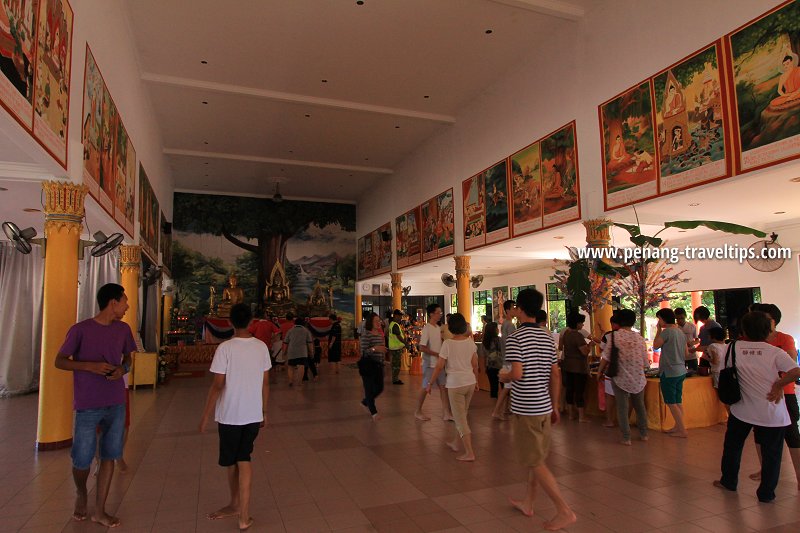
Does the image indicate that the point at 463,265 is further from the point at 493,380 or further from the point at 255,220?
the point at 255,220

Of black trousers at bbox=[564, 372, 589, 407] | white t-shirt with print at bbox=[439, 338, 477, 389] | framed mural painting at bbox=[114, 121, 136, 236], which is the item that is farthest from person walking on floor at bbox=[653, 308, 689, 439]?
framed mural painting at bbox=[114, 121, 136, 236]

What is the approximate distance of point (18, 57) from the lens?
15.3 feet

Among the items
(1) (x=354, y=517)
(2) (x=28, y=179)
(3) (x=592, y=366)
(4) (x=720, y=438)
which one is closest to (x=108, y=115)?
(2) (x=28, y=179)

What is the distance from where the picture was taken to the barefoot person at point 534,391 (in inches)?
146

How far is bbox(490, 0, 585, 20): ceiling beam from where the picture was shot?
30.6 feet

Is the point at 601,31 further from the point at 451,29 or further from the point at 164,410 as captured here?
the point at 164,410

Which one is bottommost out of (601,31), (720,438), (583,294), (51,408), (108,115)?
(720,438)

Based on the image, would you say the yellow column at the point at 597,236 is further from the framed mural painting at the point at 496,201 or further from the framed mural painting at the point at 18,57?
the framed mural painting at the point at 18,57

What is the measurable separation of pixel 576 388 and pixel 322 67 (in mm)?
9320

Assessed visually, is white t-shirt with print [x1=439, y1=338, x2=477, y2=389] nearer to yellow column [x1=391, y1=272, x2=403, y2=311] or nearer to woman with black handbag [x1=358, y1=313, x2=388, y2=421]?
woman with black handbag [x1=358, y1=313, x2=388, y2=421]

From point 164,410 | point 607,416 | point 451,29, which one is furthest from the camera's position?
point 451,29

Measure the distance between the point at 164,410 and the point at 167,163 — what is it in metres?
13.4

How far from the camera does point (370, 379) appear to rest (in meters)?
7.65

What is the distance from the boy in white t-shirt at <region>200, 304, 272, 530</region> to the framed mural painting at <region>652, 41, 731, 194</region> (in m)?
6.63
